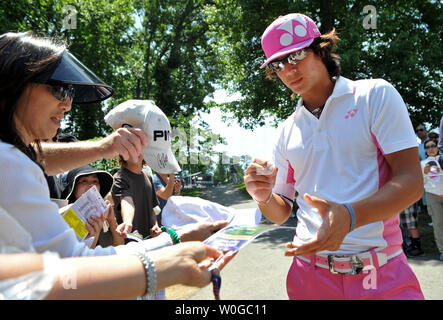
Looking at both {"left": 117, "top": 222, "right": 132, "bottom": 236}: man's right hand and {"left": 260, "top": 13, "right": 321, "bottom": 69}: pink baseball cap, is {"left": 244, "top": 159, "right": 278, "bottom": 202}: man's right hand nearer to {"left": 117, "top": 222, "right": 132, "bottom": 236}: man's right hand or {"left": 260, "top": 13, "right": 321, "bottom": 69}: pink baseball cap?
{"left": 260, "top": 13, "right": 321, "bottom": 69}: pink baseball cap

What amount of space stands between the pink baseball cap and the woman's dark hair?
115 cm

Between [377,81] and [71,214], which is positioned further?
[71,214]

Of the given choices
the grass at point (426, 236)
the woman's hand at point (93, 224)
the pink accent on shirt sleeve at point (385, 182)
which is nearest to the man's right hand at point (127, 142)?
the woman's hand at point (93, 224)

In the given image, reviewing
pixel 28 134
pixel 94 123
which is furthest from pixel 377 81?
pixel 94 123

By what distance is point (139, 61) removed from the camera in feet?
70.0

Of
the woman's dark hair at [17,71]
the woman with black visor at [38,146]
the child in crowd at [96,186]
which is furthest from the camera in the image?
the child in crowd at [96,186]

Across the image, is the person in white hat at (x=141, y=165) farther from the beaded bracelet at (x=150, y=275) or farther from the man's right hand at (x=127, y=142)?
the beaded bracelet at (x=150, y=275)

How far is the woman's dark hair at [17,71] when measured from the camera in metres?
1.20

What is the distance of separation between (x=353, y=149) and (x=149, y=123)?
1.02 m

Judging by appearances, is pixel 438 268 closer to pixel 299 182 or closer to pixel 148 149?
pixel 299 182

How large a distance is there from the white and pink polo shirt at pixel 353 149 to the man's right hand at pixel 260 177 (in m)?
0.20

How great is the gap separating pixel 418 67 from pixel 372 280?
9371 millimetres

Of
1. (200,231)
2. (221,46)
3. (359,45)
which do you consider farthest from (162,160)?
(221,46)

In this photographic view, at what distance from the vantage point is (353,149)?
171cm
